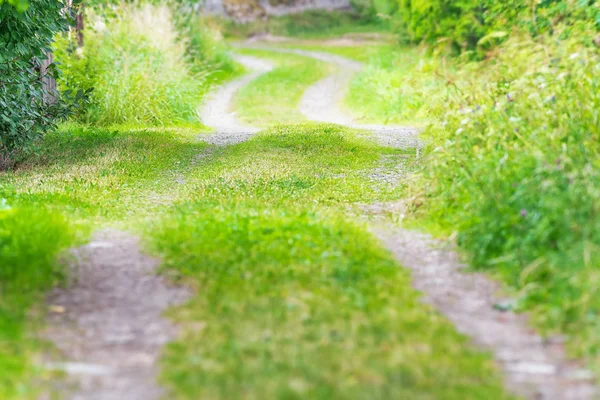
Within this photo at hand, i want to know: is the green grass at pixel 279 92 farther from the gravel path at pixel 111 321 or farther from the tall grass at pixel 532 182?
the gravel path at pixel 111 321

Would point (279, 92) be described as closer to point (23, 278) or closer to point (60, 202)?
point (60, 202)

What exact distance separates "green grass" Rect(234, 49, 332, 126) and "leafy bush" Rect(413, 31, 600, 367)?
1016 cm

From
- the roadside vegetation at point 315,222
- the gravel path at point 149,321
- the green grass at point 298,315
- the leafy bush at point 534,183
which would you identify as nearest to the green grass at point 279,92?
the roadside vegetation at point 315,222

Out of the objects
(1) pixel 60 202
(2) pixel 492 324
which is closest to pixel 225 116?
(1) pixel 60 202

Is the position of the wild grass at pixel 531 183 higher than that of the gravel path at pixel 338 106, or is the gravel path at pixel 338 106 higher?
the wild grass at pixel 531 183

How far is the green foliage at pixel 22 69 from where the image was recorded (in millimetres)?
9047

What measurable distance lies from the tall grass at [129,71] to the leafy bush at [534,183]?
27.9ft

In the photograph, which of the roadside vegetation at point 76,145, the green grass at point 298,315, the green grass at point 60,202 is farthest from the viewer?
the roadside vegetation at point 76,145

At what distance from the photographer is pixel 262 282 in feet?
16.3

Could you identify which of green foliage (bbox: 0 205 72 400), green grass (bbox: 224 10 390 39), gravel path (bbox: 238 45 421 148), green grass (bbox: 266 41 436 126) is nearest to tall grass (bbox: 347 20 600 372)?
green foliage (bbox: 0 205 72 400)

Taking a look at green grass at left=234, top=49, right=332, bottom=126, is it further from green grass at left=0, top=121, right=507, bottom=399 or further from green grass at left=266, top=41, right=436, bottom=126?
green grass at left=0, top=121, right=507, bottom=399

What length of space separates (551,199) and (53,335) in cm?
331

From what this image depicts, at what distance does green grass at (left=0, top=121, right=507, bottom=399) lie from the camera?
359cm

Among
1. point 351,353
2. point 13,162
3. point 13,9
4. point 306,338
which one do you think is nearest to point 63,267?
point 306,338
